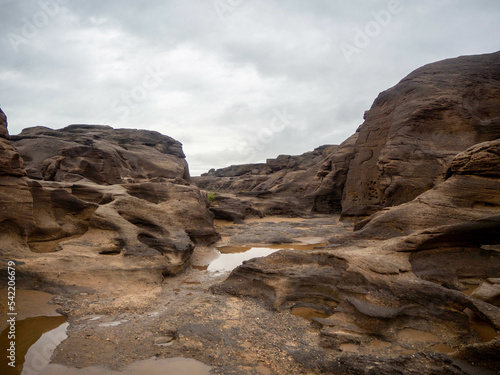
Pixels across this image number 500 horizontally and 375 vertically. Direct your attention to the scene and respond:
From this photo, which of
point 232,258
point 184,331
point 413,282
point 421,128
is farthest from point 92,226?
point 421,128

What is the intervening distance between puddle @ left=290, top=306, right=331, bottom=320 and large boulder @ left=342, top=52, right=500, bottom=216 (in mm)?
10097

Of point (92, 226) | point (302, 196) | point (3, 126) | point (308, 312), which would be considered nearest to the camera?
point (308, 312)

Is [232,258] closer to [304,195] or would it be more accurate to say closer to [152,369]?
[152,369]

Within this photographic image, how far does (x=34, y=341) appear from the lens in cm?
371

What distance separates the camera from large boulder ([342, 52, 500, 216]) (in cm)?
1272

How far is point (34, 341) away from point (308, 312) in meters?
3.89

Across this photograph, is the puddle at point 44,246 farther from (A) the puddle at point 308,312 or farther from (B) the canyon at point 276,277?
(A) the puddle at point 308,312

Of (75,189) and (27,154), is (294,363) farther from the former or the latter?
(27,154)

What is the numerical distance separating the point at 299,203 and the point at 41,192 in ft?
64.2

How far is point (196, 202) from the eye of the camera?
38.0ft

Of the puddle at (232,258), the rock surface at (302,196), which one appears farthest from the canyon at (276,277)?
the rock surface at (302,196)

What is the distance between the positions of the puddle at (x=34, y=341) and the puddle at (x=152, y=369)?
0.26 meters

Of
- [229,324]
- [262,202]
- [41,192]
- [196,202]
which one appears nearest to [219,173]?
[262,202]

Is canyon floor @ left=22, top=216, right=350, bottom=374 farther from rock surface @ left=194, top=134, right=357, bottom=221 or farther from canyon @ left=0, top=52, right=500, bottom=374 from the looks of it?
rock surface @ left=194, top=134, right=357, bottom=221
